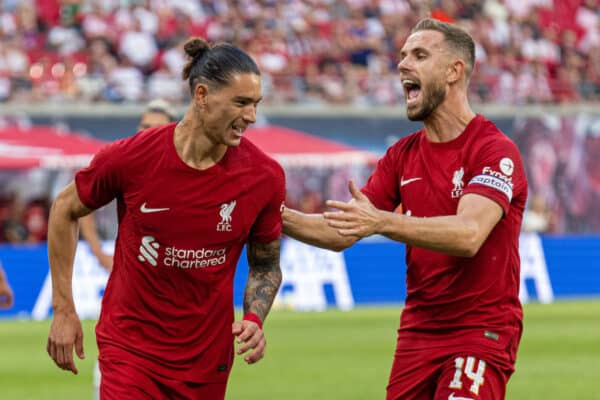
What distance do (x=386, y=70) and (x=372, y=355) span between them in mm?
13926

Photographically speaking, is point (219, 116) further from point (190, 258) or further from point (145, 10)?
point (145, 10)

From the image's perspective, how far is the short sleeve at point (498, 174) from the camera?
657 cm

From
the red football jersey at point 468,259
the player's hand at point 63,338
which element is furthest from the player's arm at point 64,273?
the red football jersey at point 468,259

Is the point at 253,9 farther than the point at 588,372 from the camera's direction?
Yes

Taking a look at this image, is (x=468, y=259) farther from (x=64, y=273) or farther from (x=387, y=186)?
(x=64, y=273)

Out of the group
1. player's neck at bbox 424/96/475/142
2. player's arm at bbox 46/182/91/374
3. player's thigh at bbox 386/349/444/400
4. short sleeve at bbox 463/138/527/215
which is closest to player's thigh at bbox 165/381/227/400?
player's arm at bbox 46/182/91/374

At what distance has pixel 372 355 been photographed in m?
16.4

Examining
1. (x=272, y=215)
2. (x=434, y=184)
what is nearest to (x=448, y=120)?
(x=434, y=184)

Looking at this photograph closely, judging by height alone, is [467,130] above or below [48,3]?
below

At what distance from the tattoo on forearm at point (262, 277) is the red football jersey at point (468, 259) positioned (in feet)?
2.38

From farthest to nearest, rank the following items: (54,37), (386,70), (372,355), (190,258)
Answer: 1. (386,70)
2. (54,37)
3. (372,355)
4. (190,258)

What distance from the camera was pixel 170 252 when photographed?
6422mm

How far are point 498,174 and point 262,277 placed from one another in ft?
4.41

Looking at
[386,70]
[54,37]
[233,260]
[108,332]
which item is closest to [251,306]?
[233,260]
